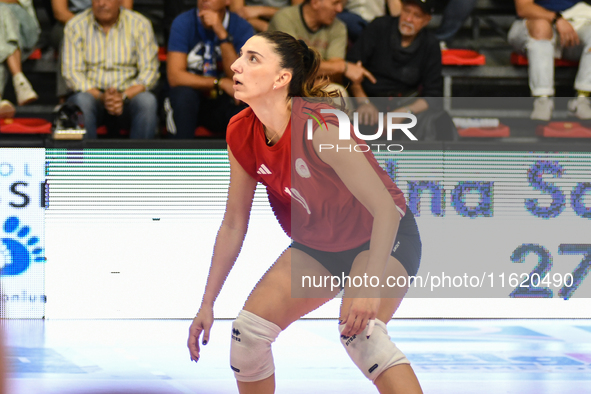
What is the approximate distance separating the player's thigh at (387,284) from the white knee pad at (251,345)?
25cm

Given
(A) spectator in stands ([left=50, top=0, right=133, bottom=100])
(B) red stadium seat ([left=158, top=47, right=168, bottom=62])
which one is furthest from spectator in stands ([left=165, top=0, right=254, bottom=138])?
(A) spectator in stands ([left=50, top=0, right=133, bottom=100])

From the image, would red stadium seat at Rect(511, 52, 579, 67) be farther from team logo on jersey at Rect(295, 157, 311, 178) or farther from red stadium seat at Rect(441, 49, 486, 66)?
team logo on jersey at Rect(295, 157, 311, 178)

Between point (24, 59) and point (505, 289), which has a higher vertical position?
point (24, 59)

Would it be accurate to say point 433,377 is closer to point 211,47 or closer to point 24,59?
point 211,47

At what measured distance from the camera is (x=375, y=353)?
1996 millimetres

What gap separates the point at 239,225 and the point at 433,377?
1284 millimetres

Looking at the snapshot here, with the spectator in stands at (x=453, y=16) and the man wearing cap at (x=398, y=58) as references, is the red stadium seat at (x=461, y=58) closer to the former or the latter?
the spectator in stands at (x=453, y=16)

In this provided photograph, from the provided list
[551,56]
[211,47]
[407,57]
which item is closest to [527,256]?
[407,57]

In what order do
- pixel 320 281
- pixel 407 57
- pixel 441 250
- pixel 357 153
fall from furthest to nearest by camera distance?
pixel 407 57 → pixel 441 250 → pixel 320 281 → pixel 357 153

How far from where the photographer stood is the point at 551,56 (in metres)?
5.12

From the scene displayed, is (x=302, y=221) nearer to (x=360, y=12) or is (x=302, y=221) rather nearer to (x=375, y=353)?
(x=375, y=353)

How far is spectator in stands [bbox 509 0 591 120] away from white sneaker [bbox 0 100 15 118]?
147 inches

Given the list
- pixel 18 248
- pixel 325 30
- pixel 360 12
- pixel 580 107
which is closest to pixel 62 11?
pixel 325 30

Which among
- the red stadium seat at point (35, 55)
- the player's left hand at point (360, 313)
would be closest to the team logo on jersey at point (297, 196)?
the player's left hand at point (360, 313)
